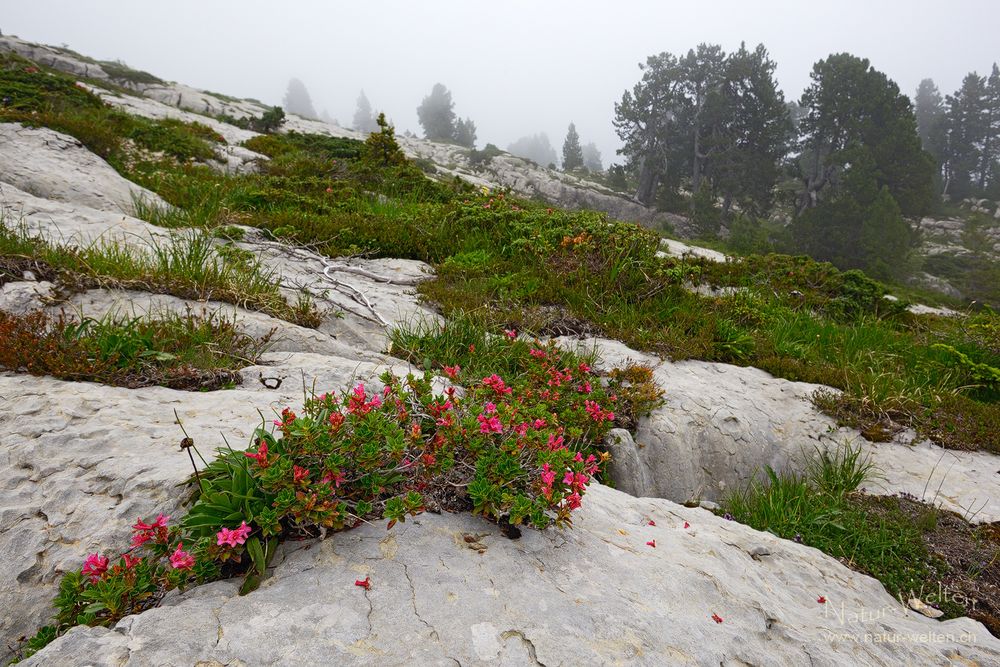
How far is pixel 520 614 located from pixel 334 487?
962 millimetres

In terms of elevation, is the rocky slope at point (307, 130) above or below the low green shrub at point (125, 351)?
above

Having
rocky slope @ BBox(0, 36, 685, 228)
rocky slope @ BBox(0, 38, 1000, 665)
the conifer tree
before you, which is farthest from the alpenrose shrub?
the conifer tree

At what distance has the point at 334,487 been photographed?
2023 mm

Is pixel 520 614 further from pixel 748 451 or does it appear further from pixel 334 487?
pixel 748 451

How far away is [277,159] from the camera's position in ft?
46.1

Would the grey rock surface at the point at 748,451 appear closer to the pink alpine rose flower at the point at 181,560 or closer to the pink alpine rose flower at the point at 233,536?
the pink alpine rose flower at the point at 233,536

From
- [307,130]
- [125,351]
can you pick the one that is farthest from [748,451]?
[307,130]

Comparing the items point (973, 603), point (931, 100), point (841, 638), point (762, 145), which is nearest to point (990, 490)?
point (973, 603)

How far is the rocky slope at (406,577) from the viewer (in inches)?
63.5

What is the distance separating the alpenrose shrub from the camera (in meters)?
1.75

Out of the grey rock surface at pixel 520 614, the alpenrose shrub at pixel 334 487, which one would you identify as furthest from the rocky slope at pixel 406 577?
the alpenrose shrub at pixel 334 487

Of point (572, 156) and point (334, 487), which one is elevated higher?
point (572, 156)

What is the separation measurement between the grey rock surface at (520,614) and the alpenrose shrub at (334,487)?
0.12 meters

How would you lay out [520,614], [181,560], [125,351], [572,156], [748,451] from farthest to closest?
[572,156]
[748,451]
[125,351]
[520,614]
[181,560]
